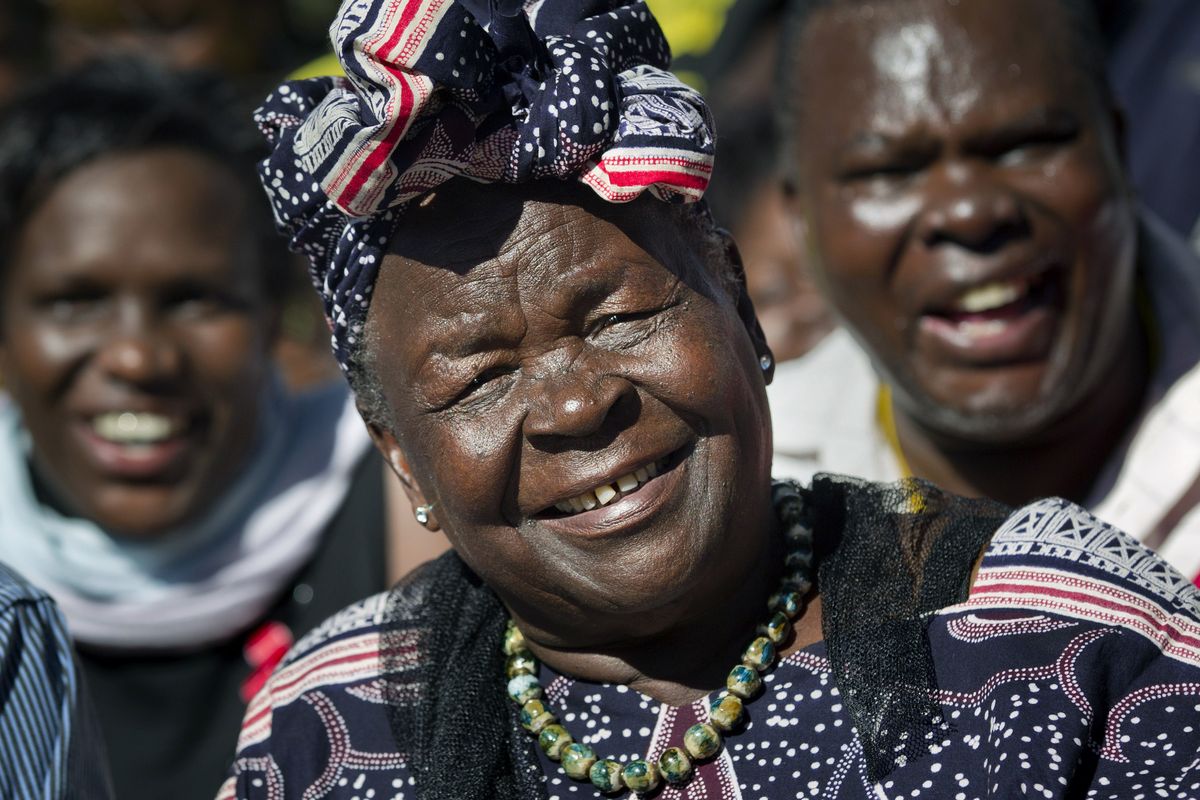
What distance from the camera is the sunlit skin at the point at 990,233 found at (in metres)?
3.39

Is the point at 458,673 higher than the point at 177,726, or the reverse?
the point at 458,673

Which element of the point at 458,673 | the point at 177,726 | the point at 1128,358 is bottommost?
the point at 177,726

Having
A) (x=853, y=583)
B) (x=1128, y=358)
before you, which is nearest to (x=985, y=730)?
(x=853, y=583)

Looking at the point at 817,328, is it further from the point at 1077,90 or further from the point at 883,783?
the point at 883,783

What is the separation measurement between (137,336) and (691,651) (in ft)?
7.03

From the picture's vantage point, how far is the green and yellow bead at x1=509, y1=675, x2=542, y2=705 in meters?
2.37

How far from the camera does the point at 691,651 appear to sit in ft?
7.59

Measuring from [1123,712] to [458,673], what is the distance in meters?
0.95

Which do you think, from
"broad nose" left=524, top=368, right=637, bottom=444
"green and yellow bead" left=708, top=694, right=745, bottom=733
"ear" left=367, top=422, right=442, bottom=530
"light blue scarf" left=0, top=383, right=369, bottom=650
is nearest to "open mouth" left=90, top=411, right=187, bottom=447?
"light blue scarf" left=0, top=383, right=369, bottom=650

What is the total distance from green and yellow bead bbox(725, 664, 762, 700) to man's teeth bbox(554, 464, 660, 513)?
307 millimetres

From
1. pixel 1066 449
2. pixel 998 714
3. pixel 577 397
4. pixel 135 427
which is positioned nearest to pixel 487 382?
pixel 577 397

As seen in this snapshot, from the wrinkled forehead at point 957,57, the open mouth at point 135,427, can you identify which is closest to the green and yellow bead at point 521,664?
the wrinkled forehead at point 957,57

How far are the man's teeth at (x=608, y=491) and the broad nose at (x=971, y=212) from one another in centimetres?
144

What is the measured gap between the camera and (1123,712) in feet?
6.77
